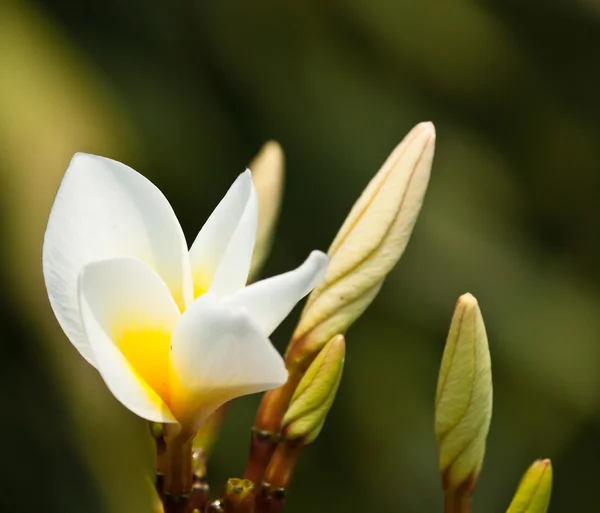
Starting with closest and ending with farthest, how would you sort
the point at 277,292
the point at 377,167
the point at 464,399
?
1. the point at 277,292
2. the point at 464,399
3. the point at 377,167

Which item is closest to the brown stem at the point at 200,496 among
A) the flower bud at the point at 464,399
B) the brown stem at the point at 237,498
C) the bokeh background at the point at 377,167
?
the brown stem at the point at 237,498

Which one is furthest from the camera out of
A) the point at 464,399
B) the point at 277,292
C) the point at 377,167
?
the point at 377,167

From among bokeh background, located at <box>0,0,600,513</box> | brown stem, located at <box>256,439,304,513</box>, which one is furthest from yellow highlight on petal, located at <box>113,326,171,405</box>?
bokeh background, located at <box>0,0,600,513</box>

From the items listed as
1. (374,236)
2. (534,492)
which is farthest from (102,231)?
(534,492)

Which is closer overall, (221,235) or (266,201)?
(221,235)

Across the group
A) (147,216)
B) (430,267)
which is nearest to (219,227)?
(147,216)

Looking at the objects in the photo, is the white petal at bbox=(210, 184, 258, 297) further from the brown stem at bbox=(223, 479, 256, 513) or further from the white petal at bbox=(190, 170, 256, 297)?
the brown stem at bbox=(223, 479, 256, 513)

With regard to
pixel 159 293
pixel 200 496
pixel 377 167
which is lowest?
pixel 200 496

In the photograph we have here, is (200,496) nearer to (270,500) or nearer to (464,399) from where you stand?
(270,500)
